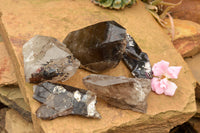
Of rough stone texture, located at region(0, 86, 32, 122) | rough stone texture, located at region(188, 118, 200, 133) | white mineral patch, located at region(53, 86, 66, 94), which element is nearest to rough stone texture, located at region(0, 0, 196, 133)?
white mineral patch, located at region(53, 86, 66, 94)

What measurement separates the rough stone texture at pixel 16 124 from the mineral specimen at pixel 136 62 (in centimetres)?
108

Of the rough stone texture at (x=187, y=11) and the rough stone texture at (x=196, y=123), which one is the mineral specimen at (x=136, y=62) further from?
the rough stone texture at (x=187, y=11)

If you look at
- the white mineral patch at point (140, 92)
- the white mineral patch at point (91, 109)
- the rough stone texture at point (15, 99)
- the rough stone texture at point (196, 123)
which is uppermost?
the white mineral patch at point (140, 92)

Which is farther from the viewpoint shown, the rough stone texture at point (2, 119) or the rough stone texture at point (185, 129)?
the rough stone texture at point (185, 129)

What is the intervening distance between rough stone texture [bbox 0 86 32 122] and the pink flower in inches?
44.5

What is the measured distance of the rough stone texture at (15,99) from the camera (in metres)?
2.13

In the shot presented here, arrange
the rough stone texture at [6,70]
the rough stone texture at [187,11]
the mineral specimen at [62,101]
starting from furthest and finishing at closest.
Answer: the rough stone texture at [187,11] → the rough stone texture at [6,70] → the mineral specimen at [62,101]

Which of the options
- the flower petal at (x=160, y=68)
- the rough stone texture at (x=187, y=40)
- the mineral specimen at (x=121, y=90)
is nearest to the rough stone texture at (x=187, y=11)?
the rough stone texture at (x=187, y=40)

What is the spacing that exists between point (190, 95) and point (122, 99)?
589mm

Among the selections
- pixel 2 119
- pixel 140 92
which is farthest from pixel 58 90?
pixel 2 119

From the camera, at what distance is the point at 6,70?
7.02 feet

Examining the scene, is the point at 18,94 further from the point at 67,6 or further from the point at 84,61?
the point at 67,6

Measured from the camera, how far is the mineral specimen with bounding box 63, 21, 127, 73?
161 centimetres

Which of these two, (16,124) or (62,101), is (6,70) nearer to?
(16,124)
